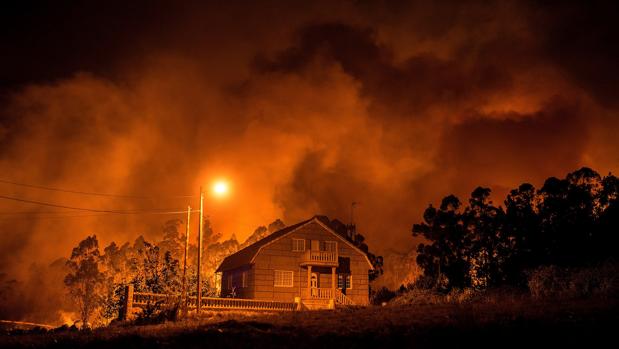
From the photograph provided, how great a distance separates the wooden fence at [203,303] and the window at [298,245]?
9814 mm

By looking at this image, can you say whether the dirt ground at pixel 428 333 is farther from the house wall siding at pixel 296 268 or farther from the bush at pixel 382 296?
the house wall siding at pixel 296 268

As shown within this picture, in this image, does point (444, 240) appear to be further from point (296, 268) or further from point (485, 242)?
point (296, 268)

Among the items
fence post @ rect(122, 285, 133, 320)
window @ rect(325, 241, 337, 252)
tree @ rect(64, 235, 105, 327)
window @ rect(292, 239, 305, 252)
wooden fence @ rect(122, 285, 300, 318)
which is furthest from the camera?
tree @ rect(64, 235, 105, 327)

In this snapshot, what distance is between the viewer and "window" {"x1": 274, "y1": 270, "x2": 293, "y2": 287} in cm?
5194

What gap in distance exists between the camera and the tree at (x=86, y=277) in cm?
10488

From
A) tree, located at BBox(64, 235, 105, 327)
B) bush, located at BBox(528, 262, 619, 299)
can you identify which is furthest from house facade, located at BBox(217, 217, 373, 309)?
tree, located at BBox(64, 235, 105, 327)

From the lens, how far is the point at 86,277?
360 feet

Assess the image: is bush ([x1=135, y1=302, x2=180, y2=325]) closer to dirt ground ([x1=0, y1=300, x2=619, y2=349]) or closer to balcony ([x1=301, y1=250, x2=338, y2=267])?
dirt ground ([x1=0, y1=300, x2=619, y2=349])

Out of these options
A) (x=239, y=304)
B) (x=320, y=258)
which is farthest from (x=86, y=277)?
(x=239, y=304)

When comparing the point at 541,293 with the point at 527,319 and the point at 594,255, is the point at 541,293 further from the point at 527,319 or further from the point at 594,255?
the point at 594,255

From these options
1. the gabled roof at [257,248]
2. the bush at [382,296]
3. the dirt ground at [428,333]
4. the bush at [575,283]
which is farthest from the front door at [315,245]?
the dirt ground at [428,333]

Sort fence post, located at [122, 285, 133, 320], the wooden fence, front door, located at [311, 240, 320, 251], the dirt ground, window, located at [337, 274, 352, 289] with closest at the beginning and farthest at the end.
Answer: the dirt ground → fence post, located at [122, 285, 133, 320] → the wooden fence → front door, located at [311, 240, 320, 251] → window, located at [337, 274, 352, 289]

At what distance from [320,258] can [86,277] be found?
72.9m

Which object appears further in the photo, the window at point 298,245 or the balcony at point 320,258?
the window at point 298,245
